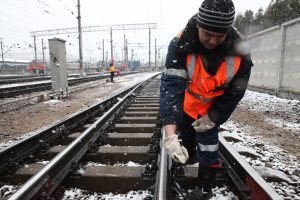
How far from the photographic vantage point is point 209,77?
228cm

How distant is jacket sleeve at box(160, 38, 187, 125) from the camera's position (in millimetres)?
2252

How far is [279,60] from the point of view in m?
11.1

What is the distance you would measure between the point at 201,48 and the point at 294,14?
83.8ft

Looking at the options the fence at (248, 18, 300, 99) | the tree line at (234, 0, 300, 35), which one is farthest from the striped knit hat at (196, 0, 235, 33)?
the tree line at (234, 0, 300, 35)

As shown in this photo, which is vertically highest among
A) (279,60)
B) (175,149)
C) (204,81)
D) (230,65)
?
(279,60)

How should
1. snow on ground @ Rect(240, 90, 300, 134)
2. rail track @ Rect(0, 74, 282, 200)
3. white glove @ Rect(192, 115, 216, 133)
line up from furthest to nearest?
snow on ground @ Rect(240, 90, 300, 134) → rail track @ Rect(0, 74, 282, 200) → white glove @ Rect(192, 115, 216, 133)

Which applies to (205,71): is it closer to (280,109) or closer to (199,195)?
(199,195)

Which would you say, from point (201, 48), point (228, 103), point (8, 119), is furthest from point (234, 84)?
point (8, 119)

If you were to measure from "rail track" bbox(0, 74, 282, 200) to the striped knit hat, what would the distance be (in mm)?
1460

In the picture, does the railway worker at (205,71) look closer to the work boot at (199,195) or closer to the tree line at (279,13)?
the work boot at (199,195)

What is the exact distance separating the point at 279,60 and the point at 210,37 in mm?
10187

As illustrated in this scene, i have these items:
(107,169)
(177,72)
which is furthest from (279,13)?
(177,72)

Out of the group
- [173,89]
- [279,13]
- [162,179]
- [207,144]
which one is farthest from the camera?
[279,13]

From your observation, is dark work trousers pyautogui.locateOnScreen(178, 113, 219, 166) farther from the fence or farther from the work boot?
the fence
